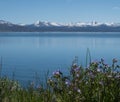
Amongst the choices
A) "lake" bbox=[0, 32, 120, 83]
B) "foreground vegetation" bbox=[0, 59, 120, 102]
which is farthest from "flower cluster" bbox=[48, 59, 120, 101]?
"lake" bbox=[0, 32, 120, 83]

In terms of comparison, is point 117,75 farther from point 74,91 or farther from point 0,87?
point 0,87

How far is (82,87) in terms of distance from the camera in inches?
213

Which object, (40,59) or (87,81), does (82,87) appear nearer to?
(87,81)

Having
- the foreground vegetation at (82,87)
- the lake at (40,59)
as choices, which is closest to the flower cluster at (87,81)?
the foreground vegetation at (82,87)

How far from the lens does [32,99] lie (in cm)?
554

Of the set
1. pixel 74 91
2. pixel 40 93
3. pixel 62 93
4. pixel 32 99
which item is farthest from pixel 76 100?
pixel 40 93

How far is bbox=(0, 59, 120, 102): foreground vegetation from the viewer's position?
5117 mm

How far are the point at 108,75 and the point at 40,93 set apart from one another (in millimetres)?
1316

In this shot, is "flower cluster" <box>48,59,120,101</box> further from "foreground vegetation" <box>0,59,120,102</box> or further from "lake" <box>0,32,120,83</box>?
"lake" <box>0,32,120,83</box>

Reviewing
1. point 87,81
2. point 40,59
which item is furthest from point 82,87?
point 40,59

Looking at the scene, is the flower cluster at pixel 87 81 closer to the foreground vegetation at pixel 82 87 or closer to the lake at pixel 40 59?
the foreground vegetation at pixel 82 87

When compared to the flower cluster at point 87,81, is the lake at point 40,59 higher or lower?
lower

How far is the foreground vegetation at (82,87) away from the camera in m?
5.12

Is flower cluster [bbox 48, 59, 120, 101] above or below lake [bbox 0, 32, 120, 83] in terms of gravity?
above
